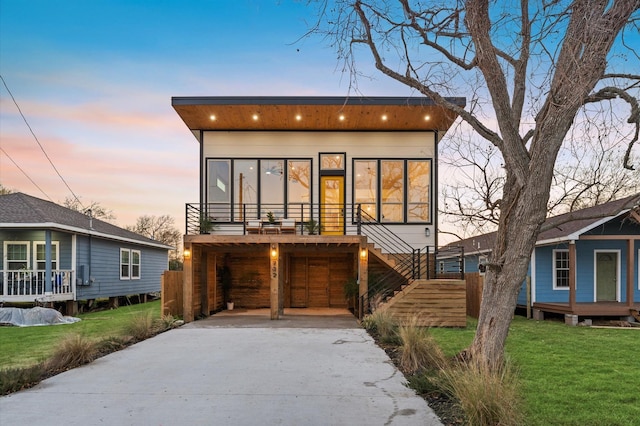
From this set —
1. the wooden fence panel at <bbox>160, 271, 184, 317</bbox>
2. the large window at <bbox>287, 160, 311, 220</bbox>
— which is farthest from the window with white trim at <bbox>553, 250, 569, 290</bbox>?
the wooden fence panel at <bbox>160, 271, 184, 317</bbox>

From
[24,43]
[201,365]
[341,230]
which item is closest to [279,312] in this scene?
[341,230]

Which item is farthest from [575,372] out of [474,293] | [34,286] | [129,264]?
[129,264]

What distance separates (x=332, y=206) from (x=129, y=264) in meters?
10.9

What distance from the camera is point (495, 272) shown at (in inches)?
212

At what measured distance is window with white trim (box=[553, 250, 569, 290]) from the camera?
46.9 feet

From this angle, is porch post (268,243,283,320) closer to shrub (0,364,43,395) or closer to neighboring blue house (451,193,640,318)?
shrub (0,364,43,395)

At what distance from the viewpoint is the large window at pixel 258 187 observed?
45.6 ft

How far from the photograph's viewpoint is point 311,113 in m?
12.7

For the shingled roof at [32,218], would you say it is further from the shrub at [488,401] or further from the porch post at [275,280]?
→ the shrub at [488,401]

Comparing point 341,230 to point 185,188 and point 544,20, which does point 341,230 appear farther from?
point 185,188

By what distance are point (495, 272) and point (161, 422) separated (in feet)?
13.6

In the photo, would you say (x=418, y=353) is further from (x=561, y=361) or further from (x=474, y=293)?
(x=474, y=293)

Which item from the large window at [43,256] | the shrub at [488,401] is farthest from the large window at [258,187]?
the shrub at [488,401]

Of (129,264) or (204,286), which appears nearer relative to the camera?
(204,286)
